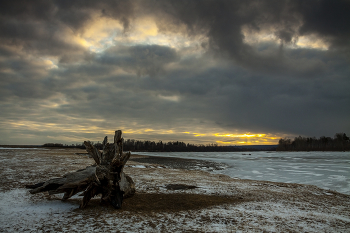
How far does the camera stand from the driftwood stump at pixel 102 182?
22.1ft

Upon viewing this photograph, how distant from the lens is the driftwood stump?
6.72 metres

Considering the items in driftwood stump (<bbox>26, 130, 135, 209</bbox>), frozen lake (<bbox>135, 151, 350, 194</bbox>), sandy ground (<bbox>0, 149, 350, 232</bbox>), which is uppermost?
driftwood stump (<bbox>26, 130, 135, 209</bbox>)

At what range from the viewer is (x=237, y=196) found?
9.72 meters

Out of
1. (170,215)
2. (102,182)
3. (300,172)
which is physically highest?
(102,182)

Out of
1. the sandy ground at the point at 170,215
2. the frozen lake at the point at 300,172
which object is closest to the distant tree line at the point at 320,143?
the frozen lake at the point at 300,172

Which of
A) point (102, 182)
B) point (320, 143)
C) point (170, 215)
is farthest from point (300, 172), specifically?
point (320, 143)

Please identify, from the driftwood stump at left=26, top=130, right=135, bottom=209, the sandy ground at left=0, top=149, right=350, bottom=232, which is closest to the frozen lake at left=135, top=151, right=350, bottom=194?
the sandy ground at left=0, top=149, right=350, bottom=232

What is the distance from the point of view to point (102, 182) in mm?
7172

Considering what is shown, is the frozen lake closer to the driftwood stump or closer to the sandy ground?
the sandy ground

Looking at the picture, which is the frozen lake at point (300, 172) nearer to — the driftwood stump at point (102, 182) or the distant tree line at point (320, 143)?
the driftwood stump at point (102, 182)

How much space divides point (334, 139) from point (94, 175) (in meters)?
189

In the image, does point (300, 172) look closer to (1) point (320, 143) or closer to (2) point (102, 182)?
(2) point (102, 182)

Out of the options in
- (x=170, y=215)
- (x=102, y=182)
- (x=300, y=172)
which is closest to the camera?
(x=170, y=215)

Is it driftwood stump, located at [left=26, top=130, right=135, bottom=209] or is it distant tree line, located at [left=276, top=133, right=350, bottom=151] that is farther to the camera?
distant tree line, located at [left=276, top=133, right=350, bottom=151]
